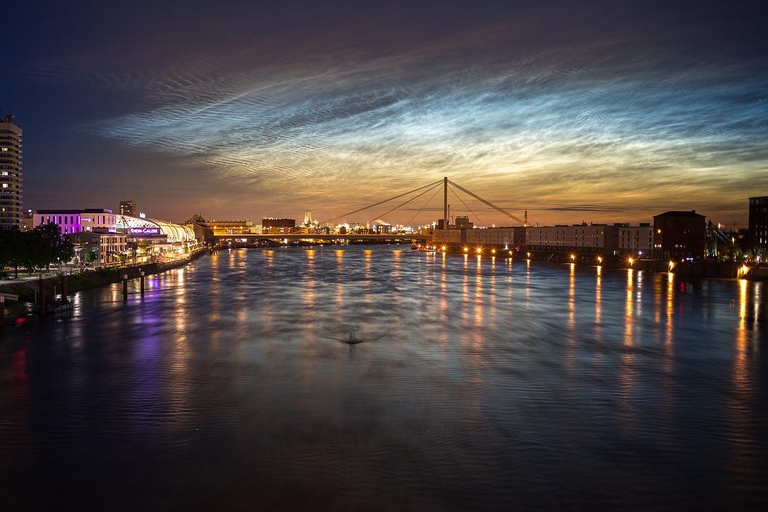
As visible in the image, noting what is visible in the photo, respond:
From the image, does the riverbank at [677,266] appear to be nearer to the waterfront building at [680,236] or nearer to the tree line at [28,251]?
the waterfront building at [680,236]

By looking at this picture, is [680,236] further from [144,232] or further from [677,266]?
[144,232]

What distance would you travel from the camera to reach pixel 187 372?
1398cm

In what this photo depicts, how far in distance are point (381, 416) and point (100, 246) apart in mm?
56992

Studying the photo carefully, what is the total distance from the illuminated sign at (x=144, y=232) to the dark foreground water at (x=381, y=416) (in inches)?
2311

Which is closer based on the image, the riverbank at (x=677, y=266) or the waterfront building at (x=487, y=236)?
the riverbank at (x=677, y=266)

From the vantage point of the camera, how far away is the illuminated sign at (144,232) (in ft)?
252

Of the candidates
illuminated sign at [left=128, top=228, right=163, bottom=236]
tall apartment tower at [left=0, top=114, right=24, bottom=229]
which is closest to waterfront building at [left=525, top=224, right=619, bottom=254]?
illuminated sign at [left=128, top=228, right=163, bottom=236]

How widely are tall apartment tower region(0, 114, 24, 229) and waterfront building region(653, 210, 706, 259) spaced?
128501 millimetres

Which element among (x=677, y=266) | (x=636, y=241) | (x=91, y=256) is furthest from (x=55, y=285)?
(x=636, y=241)

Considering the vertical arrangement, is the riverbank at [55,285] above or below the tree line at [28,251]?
below

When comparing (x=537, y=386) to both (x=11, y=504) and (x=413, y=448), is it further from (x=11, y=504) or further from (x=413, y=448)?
(x=11, y=504)

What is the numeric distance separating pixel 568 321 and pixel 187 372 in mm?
17408

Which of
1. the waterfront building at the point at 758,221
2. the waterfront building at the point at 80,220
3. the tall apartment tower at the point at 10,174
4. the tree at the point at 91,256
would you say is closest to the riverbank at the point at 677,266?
the waterfront building at the point at 758,221

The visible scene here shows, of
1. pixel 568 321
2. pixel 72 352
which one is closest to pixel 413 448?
pixel 72 352
